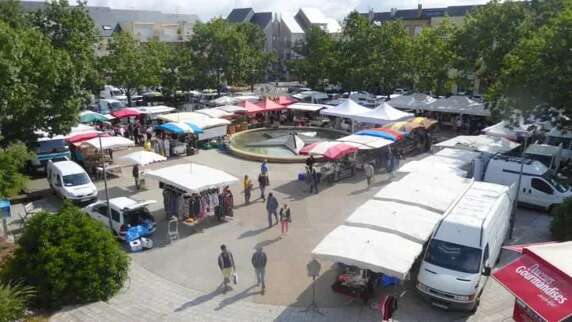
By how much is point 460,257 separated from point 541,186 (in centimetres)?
876

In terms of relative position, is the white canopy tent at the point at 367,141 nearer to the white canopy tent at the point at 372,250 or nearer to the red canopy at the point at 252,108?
the white canopy tent at the point at 372,250

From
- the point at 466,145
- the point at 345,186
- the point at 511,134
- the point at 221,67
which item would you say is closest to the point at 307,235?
the point at 345,186

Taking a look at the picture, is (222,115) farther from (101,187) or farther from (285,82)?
(285,82)

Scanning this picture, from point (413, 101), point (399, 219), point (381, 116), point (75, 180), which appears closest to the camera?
point (399, 219)

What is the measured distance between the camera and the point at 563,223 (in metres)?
14.3

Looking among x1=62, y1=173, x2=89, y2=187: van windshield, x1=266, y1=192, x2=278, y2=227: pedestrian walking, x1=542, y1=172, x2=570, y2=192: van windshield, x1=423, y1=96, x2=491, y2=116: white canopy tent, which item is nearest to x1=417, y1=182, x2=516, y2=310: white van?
x1=266, y1=192, x2=278, y2=227: pedestrian walking

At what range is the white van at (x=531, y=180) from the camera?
17.7 m

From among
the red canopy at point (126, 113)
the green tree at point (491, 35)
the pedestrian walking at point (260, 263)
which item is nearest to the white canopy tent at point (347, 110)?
the green tree at point (491, 35)

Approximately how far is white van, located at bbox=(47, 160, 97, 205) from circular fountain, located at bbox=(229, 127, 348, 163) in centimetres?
917

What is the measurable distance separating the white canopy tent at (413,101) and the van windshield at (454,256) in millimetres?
23225

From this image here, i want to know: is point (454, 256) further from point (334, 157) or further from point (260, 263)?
point (334, 157)

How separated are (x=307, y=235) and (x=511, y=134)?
15.7 m

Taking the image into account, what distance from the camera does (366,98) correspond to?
4000 centimetres

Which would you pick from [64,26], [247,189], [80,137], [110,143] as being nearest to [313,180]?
[247,189]
